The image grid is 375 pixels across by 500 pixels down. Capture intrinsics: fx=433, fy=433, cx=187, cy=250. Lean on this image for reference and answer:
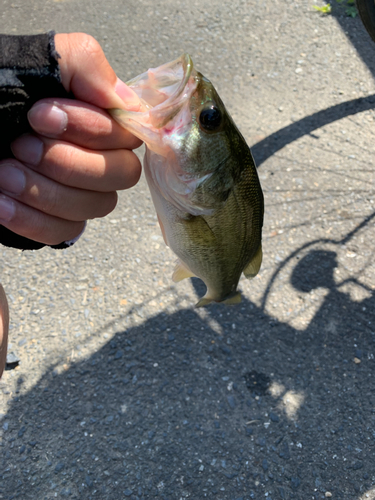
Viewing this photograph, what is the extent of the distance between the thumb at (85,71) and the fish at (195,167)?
53 millimetres

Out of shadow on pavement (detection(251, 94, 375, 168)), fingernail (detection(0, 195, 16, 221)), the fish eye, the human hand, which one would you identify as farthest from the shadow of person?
fingernail (detection(0, 195, 16, 221))

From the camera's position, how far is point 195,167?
122cm

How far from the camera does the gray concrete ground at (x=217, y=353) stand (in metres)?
2.18

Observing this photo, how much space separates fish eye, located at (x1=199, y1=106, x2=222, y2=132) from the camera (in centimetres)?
117

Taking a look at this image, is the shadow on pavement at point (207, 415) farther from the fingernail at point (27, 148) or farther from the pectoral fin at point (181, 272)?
the fingernail at point (27, 148)

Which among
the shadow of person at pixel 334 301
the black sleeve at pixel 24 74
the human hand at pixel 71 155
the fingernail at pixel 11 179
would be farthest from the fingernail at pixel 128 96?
the shadow of person at pixel 334 301

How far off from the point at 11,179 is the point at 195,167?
19.1 inches

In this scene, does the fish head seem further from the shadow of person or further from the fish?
the shadow of person

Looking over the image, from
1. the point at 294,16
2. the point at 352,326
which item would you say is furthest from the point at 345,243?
the point at 294,16

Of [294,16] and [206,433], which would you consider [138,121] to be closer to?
[206,433]

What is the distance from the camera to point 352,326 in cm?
276

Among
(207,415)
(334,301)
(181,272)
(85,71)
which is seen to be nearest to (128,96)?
(85,71)

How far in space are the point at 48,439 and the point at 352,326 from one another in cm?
191

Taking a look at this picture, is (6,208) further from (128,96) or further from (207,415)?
(207,415)
